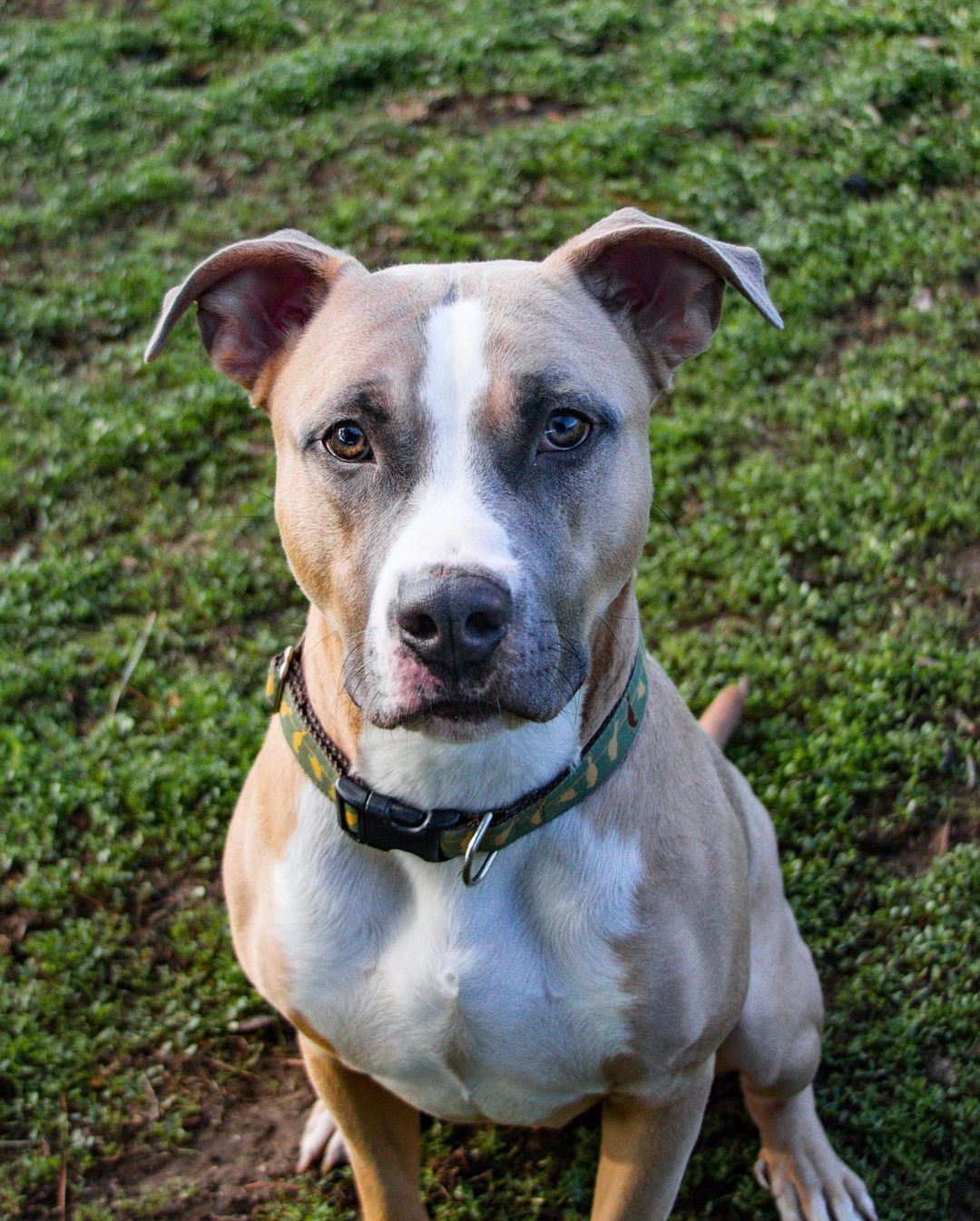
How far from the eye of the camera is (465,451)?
99.0 inches

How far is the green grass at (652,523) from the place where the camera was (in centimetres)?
397

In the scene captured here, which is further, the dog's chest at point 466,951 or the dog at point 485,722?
the dog's chest at point 466,951

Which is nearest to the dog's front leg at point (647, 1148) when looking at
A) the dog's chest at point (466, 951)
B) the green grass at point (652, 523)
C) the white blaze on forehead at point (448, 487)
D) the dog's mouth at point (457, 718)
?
the dog's chest at point (466, 951)

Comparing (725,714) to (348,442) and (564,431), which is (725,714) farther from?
(348,442)

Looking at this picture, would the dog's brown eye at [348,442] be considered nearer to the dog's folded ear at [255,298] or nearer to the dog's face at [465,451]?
the dog's face at [465,451]

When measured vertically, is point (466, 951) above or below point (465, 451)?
below

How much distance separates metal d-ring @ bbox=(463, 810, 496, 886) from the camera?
2729 mm

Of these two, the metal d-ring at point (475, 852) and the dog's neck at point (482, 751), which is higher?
the dog's neck at point (482, 751)

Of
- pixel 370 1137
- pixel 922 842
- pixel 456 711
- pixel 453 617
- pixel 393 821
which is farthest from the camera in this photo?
pixel 922 842

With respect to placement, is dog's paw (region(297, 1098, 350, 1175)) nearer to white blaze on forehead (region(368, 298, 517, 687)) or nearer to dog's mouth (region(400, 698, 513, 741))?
dog's mouth (region(400, 698, 513, 741))

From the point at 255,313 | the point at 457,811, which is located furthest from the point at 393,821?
the point at 255,313

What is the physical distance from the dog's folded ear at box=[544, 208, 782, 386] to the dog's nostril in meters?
0.97

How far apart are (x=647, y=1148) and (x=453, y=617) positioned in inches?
60.6

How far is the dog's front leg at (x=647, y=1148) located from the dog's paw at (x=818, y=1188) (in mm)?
642
